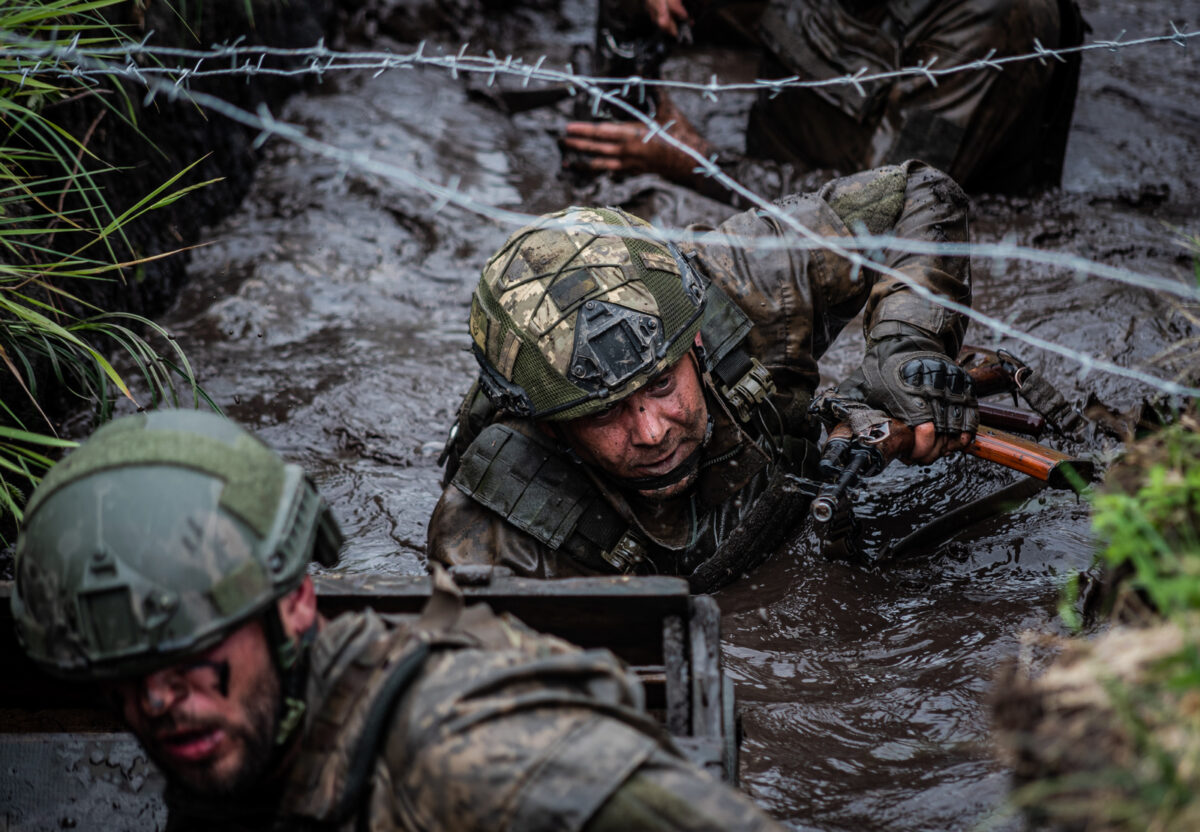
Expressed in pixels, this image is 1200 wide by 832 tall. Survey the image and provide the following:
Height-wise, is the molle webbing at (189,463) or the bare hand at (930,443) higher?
the molle webbing at (189,463)

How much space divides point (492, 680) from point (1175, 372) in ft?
12.7

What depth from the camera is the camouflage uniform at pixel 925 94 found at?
5.46 meters

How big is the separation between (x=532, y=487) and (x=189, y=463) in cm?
164

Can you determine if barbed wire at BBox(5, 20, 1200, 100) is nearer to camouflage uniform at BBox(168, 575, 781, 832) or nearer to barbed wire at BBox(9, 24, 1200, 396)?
barbed wire at BBox(9, 24, 1200, 396)

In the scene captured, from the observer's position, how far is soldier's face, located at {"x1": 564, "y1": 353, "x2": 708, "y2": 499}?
3.31m

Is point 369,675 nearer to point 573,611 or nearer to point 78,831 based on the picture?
point 573,611

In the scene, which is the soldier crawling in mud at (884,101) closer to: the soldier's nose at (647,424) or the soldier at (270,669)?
the soldier's nose at (647,424)

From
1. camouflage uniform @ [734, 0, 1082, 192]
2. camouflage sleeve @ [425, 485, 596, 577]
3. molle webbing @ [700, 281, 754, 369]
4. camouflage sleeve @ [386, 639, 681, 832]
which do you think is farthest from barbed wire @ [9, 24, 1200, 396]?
camouflage uniform @ [734, 0, 1082, 192]

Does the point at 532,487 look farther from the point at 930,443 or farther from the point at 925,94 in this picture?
the point at 925,94

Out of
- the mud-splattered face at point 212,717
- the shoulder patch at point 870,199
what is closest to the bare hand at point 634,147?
the shoulder patch at point 870,199

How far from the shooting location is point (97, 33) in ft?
15.4

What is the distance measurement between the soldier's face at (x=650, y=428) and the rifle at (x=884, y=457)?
44cm

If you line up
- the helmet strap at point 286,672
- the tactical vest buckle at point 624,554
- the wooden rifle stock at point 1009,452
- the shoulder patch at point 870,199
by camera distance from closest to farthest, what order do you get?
the helmet strap at point 286,672 < the wooden rifle stock at point 1009,452 < the tactical vest buckle at point 624,554 < the shoulder patch at point 870,199

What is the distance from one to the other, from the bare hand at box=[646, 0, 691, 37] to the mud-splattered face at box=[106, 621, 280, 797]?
490 cm
